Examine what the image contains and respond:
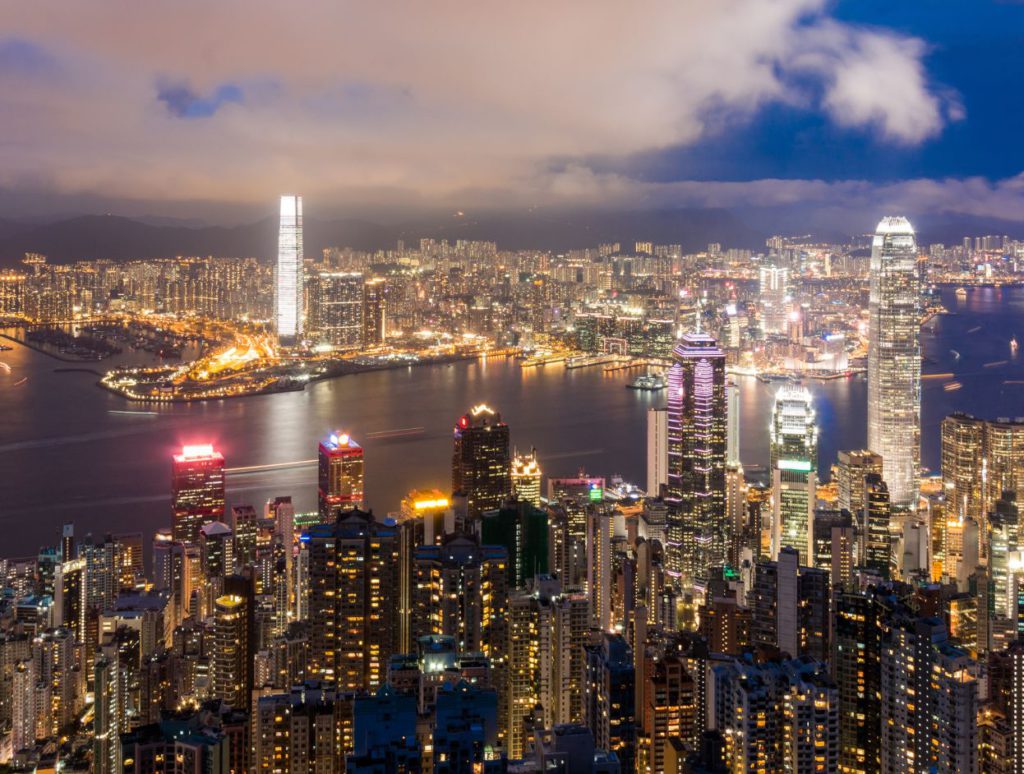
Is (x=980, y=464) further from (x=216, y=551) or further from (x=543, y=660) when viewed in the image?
(x=216, y=551)

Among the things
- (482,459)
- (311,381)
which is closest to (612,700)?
(482,459)

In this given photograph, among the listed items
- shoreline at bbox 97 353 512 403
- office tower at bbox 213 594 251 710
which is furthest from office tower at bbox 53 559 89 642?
shoreline at bbox 97 353 512 403

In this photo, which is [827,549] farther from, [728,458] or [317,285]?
[317,285]

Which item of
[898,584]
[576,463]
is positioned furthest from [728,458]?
[898,584]

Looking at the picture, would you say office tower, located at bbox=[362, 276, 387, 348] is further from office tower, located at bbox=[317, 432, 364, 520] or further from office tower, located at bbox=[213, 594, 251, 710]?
office tower, located at bbox=[213, 594, 251, 710]

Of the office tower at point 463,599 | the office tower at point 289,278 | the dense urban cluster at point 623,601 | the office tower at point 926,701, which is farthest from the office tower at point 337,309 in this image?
the office tower at point 926,701

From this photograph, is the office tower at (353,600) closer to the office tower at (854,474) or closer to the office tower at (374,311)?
the office tower at (854,474)

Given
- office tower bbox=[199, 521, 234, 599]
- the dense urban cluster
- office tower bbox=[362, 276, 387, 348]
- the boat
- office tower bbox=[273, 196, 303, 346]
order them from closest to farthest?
the dense urban cluster < office tower bbox=[199, 521, 234, 599] < the boat < office tower bbox=[273, 196, 303, 346] < office tower bbox=[362, 276, 387, 348]
